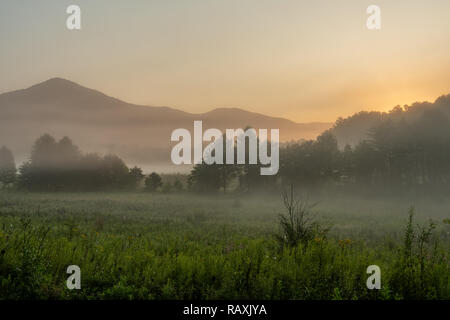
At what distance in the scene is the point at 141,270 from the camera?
687cm

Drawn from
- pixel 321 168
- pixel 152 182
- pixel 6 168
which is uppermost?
pixel 6 168

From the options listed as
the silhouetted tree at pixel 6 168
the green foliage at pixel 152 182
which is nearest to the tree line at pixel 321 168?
the green foliage at pixel 152 182

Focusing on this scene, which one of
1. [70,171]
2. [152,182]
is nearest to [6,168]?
[70,171]

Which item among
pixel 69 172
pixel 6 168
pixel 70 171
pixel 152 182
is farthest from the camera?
pixel 6 168

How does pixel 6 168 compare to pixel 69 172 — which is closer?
pixel 69 172

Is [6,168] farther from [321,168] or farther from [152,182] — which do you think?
[321,168]

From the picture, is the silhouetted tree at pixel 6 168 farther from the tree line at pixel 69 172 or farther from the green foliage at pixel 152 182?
the green foliage at pixel 152 182

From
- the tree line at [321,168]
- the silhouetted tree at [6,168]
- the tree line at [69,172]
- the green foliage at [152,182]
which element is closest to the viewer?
the tree line at [321,168]

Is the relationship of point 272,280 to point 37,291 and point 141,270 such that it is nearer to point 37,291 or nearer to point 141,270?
point 141,270

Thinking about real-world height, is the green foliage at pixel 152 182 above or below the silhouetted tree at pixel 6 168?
below

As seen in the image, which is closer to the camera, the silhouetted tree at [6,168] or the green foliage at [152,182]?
the green foliage at [152,182]

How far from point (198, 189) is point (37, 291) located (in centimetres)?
6545

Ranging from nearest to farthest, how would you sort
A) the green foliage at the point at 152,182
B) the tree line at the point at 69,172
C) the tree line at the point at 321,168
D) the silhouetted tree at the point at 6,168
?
the tree line at the point at 321,168, the green foliage at the point at 152,182, the tree line at the point at 69,172, the silhouetted tree at the point at 6,168
